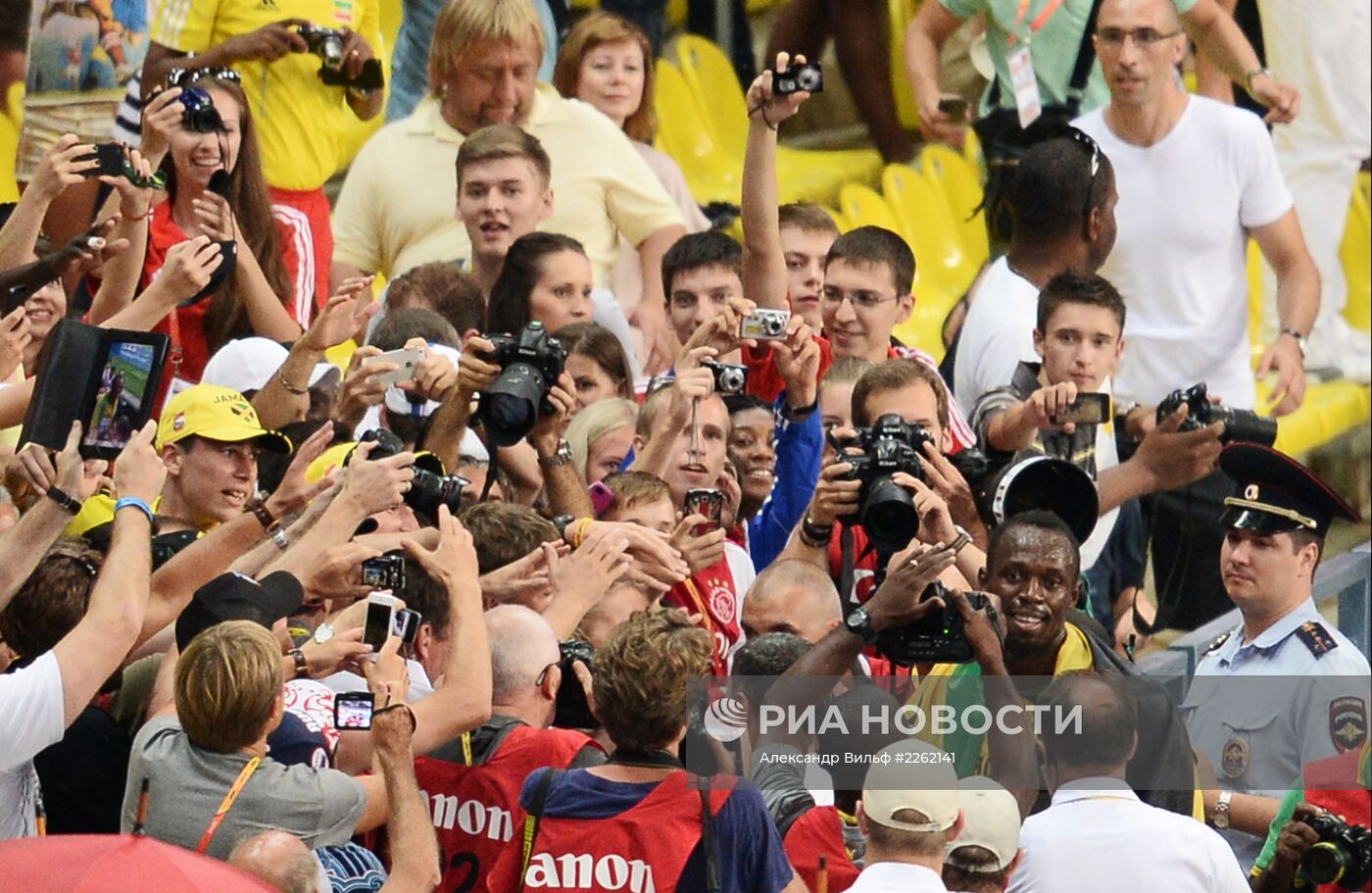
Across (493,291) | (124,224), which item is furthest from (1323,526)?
(124,224)

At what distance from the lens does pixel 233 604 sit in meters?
4.25

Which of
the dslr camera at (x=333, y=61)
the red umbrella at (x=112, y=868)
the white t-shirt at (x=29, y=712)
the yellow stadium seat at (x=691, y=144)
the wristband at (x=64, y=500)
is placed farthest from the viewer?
the yellow stadium seat at (x=691, y=144)

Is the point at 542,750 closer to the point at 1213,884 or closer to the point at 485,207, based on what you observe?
the point at 1213,884

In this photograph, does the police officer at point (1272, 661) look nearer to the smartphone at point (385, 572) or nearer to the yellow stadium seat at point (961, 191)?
the smartphone at point (385, 572)

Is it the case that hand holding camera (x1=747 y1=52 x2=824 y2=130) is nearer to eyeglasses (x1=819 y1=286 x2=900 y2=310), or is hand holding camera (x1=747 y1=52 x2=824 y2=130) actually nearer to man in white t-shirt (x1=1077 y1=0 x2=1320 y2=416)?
eyeglasses (x1=819 y1=286 x2=900 y2=310)

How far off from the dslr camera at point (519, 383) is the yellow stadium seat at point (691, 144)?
11.4ft

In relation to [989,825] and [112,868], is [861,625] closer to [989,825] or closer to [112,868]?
[989,825]

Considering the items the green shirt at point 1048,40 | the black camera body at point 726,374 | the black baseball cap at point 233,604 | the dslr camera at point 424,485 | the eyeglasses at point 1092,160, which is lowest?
the black baseball cap at point 233,604

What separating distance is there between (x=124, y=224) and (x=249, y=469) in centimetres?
91

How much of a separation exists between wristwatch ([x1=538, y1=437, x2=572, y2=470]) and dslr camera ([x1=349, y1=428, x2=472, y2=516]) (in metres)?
0.62

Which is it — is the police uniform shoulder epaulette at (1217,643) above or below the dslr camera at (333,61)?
below

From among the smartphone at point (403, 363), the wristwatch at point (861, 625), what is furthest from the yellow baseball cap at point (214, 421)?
the wristwatch at point (861, 625)

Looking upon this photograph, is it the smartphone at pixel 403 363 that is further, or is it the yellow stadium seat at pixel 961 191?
the yellow stadium seat at pixel 961 191

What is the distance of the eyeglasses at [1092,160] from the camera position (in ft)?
25.0
